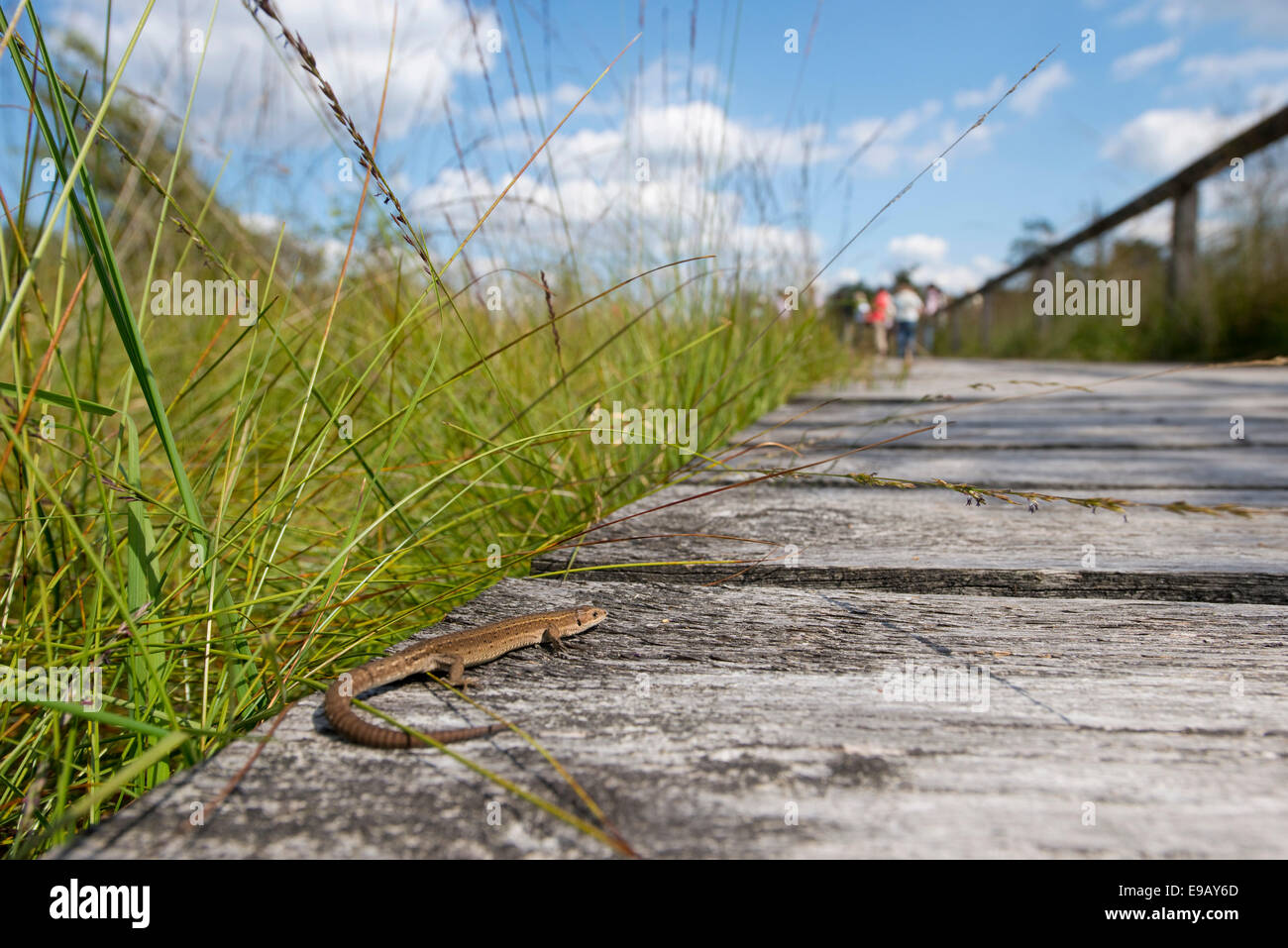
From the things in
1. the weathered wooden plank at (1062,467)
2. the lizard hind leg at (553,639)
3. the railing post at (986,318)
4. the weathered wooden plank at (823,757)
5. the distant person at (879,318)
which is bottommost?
the weathered wooden plank at (823,757)

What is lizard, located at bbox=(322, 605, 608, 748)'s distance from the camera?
812mm

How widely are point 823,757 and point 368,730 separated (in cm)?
48

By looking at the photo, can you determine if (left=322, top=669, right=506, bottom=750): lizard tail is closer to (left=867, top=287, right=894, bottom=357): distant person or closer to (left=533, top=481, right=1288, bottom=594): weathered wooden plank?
(left=533, top=481, right=1288, bottom=594): weathered wooden plank

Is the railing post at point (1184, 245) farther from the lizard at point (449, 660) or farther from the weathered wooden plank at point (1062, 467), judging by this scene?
the lizard at point (449, 660)

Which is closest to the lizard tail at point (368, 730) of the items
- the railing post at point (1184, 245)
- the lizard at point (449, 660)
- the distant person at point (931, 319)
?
the lizard at point (449, 660)

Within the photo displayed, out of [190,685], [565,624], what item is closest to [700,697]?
[565,624]

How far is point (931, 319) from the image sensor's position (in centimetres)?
2328

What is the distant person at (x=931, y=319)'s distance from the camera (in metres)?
20.6

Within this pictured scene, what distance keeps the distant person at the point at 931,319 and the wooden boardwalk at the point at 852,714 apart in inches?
808

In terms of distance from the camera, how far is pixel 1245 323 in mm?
8750

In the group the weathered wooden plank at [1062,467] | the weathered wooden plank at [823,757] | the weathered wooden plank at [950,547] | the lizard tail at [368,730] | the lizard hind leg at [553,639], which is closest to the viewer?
the weathered wooden plank at [823,757]

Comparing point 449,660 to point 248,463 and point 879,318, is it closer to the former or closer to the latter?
point 248,463

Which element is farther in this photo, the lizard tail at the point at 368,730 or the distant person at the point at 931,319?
the distant person at the point at 931,319
